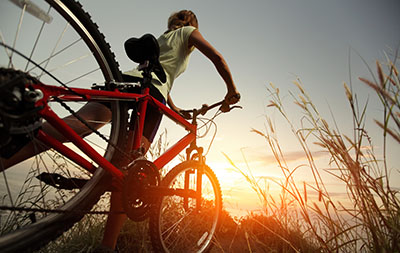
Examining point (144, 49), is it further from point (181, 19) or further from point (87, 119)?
point (181, 19)

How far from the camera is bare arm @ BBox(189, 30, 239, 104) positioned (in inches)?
86.6

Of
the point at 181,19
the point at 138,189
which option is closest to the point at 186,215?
the point at 138,189

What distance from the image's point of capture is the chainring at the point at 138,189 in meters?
1.64

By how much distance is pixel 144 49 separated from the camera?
181cm

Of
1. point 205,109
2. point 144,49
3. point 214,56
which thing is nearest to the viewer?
point 144,49

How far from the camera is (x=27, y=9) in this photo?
4.15 feet

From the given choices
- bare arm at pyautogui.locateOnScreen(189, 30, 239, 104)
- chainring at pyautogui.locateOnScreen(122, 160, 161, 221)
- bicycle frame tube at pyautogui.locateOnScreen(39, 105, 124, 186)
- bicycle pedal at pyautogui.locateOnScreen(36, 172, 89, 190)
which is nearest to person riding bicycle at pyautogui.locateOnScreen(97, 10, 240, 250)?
bare arm at pyautogui.locateOnScreen(189, 30, 239, 104)

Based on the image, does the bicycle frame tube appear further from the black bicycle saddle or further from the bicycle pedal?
the black bicycle saddle

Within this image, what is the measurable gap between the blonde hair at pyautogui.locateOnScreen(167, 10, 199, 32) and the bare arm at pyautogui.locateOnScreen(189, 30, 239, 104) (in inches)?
18.4

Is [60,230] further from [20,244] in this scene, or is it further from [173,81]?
[173,81]

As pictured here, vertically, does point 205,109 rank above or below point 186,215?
above

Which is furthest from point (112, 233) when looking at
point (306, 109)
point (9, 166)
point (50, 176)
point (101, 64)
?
point (306, 109)

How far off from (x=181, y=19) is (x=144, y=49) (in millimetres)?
1081

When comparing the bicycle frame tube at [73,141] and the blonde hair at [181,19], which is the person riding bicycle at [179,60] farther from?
the bicycle frame tube at [73,141]
